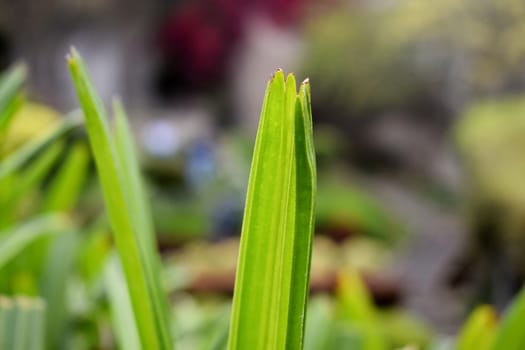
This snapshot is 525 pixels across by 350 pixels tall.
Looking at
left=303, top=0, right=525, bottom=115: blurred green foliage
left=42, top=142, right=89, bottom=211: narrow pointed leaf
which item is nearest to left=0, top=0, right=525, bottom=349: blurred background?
left=303, top=0, right=525, bottom=115: blurred green foliage

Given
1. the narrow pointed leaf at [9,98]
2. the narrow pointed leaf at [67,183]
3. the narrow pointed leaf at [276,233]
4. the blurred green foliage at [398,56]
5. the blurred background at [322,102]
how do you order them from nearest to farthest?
1. the narrow pointed leaf at [276,233]
2. the narrow pointed leaf at [9,98]
3. the narrow pointed leaf at [67,183]
4. the blurred background at [322,102]
5. the blurred green foliage at [398,56]

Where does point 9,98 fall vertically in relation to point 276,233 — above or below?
above

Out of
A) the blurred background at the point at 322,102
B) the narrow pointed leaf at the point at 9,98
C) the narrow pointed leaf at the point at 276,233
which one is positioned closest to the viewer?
the narrow pointed leaf at the point at 276,233

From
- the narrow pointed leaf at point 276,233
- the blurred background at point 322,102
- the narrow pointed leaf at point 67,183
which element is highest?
the blurred background at point 322,102

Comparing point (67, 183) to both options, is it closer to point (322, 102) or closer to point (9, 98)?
point (9, 98)

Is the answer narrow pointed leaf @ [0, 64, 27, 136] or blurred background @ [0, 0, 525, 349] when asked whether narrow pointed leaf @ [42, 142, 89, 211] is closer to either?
narrow pointed leaf @ [0, 64, 27, 136]

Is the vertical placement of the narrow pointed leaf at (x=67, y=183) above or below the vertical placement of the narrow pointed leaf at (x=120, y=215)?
above

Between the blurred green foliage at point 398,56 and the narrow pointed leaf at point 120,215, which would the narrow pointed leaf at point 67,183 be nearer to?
the narrow pointed leaf at point 120,215

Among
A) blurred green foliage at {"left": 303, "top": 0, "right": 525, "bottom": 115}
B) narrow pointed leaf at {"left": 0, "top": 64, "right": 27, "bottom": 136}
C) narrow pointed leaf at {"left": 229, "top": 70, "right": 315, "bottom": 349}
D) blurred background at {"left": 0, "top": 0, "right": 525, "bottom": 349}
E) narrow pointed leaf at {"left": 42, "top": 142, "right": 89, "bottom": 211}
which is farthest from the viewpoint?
blurred green foliage at {"left": 303, "top": 0, "right": 525, "bottom": 115}

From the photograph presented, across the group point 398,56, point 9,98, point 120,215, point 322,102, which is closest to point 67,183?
point 9,98

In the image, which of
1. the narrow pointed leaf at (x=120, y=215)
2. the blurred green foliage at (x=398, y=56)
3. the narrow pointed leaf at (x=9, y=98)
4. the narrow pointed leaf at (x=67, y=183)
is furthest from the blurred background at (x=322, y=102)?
the narrow pointed leaf at (x=120, y=215)
